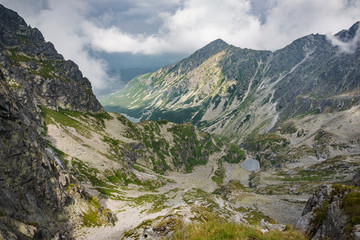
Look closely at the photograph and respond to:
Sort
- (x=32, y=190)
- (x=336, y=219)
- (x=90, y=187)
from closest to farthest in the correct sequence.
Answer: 1. (x=336, y=219)
2. (x=32, y=190)
3. (x=90, y=187)

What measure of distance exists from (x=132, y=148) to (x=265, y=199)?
112206 mm

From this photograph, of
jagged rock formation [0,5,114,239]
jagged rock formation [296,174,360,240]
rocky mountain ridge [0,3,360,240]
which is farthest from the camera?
jagged rock formation [0,5,114,239]

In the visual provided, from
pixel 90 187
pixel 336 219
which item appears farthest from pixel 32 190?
pixel 336 219

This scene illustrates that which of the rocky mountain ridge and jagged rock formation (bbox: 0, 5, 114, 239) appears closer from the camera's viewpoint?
the rocky mountain ridge

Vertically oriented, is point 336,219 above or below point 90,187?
above

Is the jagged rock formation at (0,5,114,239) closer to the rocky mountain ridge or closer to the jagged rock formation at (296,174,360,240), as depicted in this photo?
the rocky mountain ridge

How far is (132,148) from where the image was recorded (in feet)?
589

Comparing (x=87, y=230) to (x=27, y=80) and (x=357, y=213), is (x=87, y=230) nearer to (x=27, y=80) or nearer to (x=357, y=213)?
(x=357, y=213)

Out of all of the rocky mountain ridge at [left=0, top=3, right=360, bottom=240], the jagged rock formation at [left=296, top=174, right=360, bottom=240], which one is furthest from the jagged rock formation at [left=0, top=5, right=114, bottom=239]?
the jagged rock formation at [left=296, top=174, right=360, bottom=240]

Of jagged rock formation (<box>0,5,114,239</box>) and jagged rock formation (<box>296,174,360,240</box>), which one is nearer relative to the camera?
jagged rock formation (<box>296,174,360,240</box>)

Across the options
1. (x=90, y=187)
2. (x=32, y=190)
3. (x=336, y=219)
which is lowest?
(x=90, y=187)

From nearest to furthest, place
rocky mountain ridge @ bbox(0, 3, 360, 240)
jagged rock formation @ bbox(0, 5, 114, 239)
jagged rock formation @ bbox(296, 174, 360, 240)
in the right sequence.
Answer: jagged rock formation @ bbox(296, 174, 360, 240)
rocky mountain ridge @ bbox(0, 3, 360, 240)
jagged rock formation @ bbox(0, 5, 114, 239)

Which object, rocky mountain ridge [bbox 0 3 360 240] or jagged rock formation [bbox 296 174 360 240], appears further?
rocky mountain ridge [bbox 0 3 360 240]

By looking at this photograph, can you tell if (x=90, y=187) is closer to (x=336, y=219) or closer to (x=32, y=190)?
(x=32, y=190)
